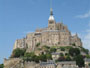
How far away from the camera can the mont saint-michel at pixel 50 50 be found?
6444cm

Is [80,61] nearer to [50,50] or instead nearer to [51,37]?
[50,50]

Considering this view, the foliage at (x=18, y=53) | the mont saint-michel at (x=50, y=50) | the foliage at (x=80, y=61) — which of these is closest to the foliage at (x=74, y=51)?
the mont saint-michel at (x=50, y=50)

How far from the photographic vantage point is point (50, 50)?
75.3 m

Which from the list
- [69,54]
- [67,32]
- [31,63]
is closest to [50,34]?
[67,32]

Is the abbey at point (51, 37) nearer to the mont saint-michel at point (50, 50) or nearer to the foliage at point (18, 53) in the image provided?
the mont saint-michel at point (50, 50)

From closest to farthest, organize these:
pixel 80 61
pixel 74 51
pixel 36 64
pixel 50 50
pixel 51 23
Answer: pixel 80 61
pixel 36 64
pixel 74 51
pixel 50 50
pixel 51 23

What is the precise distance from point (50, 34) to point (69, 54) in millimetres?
11096

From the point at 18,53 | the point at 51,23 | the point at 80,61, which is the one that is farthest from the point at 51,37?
the point at 80,61

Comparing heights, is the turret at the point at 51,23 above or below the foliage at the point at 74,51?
above

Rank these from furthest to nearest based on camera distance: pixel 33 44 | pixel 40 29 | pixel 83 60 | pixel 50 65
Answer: pixel 40 29
pixel 33 44
pixel 83 60
pixel 50 65

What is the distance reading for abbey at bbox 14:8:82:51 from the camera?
80.2 metres

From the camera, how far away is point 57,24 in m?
87.9

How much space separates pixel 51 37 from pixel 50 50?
20.3 ft

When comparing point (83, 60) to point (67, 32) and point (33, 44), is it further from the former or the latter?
point (33, 44)
